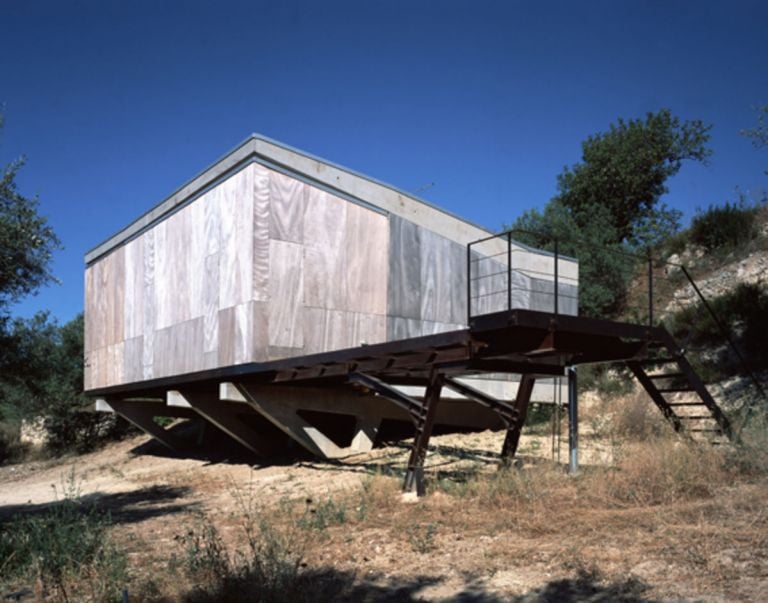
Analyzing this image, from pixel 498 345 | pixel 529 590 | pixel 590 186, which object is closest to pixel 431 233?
pixel 498 345

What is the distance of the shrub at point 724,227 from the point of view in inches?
1067

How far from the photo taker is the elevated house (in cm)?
1296

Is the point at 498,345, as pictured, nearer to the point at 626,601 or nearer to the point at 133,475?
the point at 626,601

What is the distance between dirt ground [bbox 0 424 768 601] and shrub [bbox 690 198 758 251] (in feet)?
55.5

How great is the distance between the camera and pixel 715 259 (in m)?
26.5

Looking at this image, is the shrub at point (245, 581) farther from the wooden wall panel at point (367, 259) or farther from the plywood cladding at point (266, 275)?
the wooden wall panel at point (367, 259)

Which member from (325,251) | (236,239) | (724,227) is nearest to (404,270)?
(325,251)

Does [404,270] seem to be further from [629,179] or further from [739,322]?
[629,179]

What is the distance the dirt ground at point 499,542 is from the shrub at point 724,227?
1691cm

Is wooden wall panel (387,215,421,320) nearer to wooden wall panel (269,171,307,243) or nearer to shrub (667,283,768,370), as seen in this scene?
wooden wall panel (269,171,307,243)

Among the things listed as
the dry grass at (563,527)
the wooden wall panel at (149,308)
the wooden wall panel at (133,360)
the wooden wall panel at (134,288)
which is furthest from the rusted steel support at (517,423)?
the wooden wall panel at (134,288)

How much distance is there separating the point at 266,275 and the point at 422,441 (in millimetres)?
4772

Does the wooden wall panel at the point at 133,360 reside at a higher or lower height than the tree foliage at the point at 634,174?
lower

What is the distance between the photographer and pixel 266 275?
1405 cm
